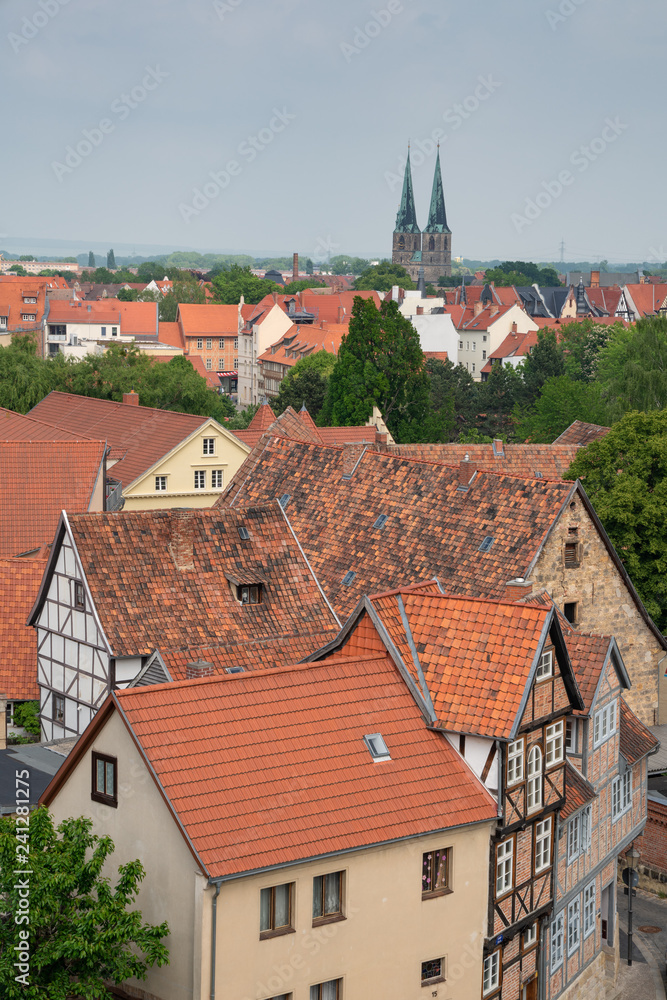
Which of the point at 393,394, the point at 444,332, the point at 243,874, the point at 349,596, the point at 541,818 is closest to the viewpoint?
the point at 243,874

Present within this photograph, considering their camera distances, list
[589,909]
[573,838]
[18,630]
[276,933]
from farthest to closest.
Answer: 1. [18,630]
2. [589,909]
3. [573,838]
4. [276,933]

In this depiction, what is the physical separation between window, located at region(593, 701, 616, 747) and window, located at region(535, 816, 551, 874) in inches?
133

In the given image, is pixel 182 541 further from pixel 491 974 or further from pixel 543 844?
pixel 491 974

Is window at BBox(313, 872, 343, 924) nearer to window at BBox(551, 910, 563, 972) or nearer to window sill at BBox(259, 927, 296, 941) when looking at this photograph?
window sill at BBox(259, 927, 296, 941)

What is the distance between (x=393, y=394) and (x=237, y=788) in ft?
226

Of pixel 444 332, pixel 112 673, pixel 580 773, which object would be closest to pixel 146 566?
pixel 112 673

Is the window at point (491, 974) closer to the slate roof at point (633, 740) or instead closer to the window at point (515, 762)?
the window at point (515, 762)

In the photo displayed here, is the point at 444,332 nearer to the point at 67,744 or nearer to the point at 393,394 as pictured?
the point at 393,394

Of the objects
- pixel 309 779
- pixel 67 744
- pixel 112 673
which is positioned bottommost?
pixel 67 744

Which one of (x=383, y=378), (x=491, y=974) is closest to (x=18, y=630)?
(x=491, y=974)

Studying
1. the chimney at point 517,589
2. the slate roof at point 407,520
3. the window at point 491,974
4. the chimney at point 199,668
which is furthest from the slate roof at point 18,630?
the window at point 491,974

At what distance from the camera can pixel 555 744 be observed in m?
25.8

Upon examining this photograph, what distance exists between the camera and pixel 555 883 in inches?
1042

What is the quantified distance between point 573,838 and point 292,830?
8660 mm
